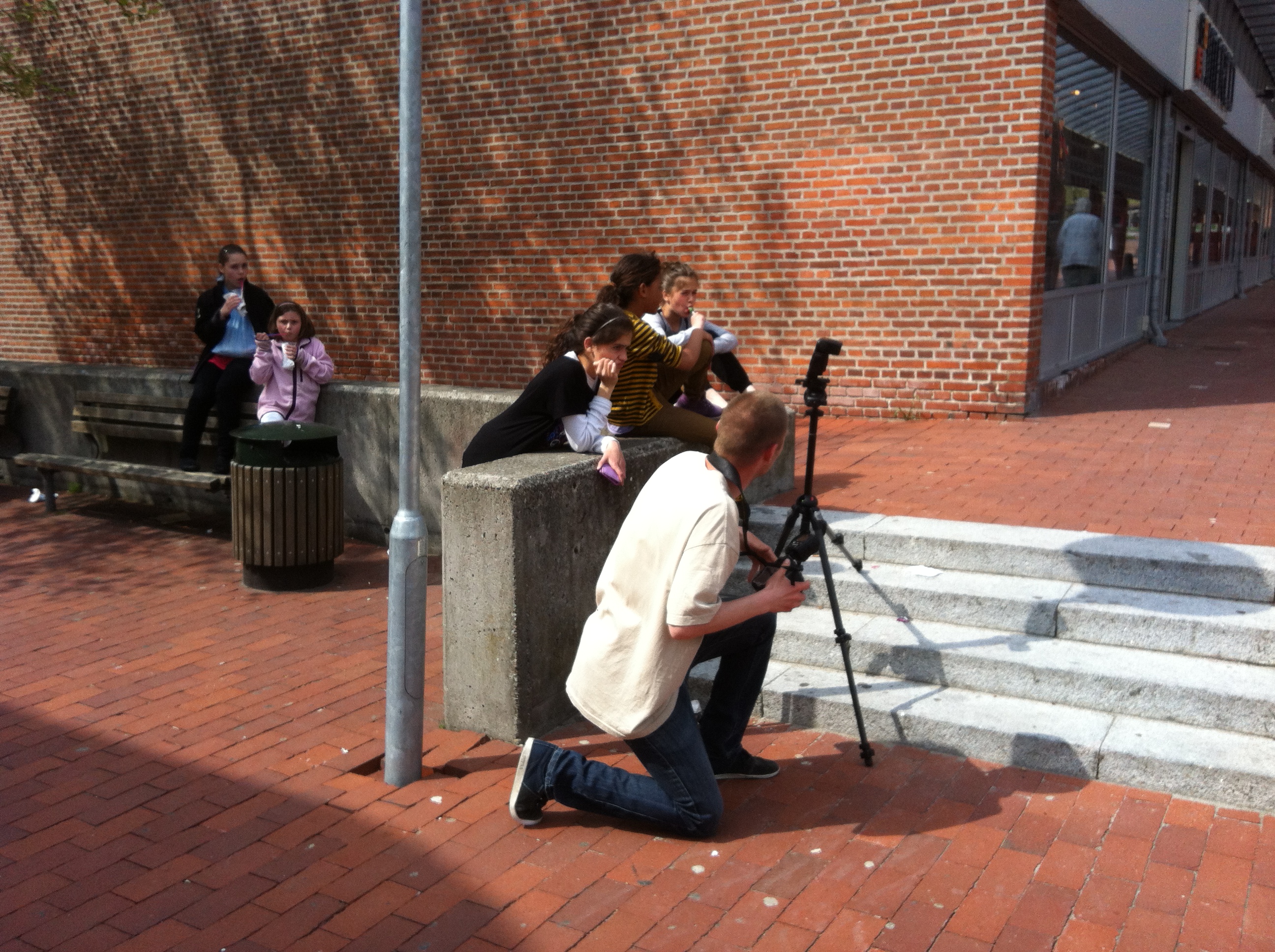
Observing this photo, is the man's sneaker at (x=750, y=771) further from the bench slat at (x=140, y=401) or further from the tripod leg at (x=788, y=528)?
the bench slat at (x=140, y=401)

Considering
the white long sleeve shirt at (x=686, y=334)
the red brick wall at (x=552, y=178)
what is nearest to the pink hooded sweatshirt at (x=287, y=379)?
the white long sleeve shirt at (x=686, y=334)

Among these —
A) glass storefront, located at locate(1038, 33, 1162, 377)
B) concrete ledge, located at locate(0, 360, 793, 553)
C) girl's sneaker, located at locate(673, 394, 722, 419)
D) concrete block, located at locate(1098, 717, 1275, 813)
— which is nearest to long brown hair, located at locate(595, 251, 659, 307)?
girl's sneaker, located at locate(673, 394, 722, 419)

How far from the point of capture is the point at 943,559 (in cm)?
530

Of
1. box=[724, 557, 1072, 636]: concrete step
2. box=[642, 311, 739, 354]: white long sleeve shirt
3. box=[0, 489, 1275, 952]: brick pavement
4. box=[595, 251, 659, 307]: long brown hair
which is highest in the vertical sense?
box=[595, 251, 659, 307]: long brown hair

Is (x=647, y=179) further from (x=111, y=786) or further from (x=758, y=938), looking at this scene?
(x=758, y=938)

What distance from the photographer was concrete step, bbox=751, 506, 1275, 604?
187 inches

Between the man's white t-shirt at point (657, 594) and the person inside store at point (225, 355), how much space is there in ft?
15.4

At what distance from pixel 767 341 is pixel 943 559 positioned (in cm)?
489

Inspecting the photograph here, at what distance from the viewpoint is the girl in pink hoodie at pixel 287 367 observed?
732 cm

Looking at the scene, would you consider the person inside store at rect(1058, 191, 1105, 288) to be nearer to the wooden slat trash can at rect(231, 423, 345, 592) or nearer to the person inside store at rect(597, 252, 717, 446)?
the person inside store at rect(597, 252, 717, 446)

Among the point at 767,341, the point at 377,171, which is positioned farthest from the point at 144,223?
the point at 767,341

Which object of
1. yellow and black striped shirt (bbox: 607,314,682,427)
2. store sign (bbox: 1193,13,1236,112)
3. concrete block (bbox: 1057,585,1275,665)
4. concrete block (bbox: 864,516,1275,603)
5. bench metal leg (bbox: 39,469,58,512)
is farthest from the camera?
store sign (bbox: 1193,13,1236,112)

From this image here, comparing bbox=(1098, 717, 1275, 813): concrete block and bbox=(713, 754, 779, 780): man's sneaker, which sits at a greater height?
bbox=(1098, 717, 1275, 813): concrete block

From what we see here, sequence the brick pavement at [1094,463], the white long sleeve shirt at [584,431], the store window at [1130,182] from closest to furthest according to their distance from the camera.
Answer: the white long sleeve shirt at [584,431], the brick pavement at [1094,463], the store window at [1130,182]
